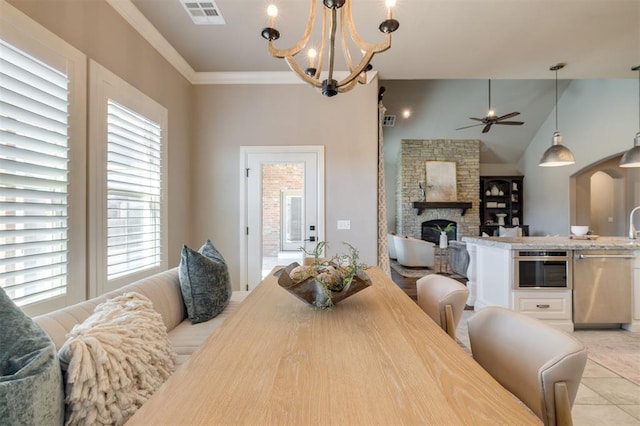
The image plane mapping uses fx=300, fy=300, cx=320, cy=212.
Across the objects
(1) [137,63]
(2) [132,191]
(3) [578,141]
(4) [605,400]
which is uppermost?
(3) [578,141]

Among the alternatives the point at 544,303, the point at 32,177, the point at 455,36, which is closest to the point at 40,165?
the point at 32,177

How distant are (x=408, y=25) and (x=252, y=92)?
6.20 ft

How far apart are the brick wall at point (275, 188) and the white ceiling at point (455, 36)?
114 cm

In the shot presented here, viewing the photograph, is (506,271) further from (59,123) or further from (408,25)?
(59,123)

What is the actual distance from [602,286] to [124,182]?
4.56 m

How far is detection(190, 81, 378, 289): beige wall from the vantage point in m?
3.57

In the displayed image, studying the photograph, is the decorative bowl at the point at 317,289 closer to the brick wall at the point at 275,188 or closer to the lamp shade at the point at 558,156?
the brick wall at the point at 275,188

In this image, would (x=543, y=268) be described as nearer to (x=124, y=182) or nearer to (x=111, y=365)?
(x=111, y=365)

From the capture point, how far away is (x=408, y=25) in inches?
104

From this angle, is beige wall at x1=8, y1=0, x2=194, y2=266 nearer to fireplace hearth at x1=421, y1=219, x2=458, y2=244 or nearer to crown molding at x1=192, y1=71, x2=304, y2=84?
crown molding at x1=192, y1=71, x2=304, y2=84

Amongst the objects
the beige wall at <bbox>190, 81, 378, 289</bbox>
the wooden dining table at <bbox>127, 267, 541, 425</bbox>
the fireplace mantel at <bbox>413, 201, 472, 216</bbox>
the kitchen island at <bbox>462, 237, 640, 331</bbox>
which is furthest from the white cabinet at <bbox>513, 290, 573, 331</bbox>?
the fireplace mantel at <bbox>413, 201, 472, 216</bbox>

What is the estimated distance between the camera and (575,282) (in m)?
3.04

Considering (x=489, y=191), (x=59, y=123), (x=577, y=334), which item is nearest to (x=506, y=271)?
(x=577, y=334)

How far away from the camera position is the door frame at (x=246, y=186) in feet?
11.7
